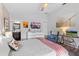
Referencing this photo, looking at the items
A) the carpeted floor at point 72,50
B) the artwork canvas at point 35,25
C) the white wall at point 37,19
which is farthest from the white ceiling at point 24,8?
the carpeted floor at point 72,50

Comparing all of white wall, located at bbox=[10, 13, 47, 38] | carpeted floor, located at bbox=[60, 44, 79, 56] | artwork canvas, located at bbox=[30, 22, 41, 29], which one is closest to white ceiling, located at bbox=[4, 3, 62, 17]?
white wall, located at bbox=[10, 13, 47, 38]

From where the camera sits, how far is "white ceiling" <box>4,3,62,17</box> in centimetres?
289

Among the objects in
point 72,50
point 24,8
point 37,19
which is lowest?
point 72,50

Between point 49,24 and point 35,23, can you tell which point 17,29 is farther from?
point 49,24

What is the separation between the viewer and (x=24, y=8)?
298 cm

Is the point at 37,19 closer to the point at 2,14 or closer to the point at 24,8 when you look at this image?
the point at 24,8

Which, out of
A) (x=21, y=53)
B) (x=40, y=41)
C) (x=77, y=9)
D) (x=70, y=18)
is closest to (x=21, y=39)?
(x=40, y=41)

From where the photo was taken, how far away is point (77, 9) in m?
3.00

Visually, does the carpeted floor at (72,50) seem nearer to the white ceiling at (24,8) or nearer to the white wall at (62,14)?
the white wall at (62,14)

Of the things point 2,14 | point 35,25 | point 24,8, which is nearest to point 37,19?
point 35,25

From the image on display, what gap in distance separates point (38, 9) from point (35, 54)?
3.72 feet

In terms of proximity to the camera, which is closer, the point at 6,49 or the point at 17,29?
the point at 6,49

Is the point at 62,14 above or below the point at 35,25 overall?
above

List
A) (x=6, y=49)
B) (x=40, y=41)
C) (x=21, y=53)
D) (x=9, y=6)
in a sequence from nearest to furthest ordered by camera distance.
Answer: (x=6, y=49)
(x=21, y=53)
(x=9, y=6)
(x=40, y=41)
